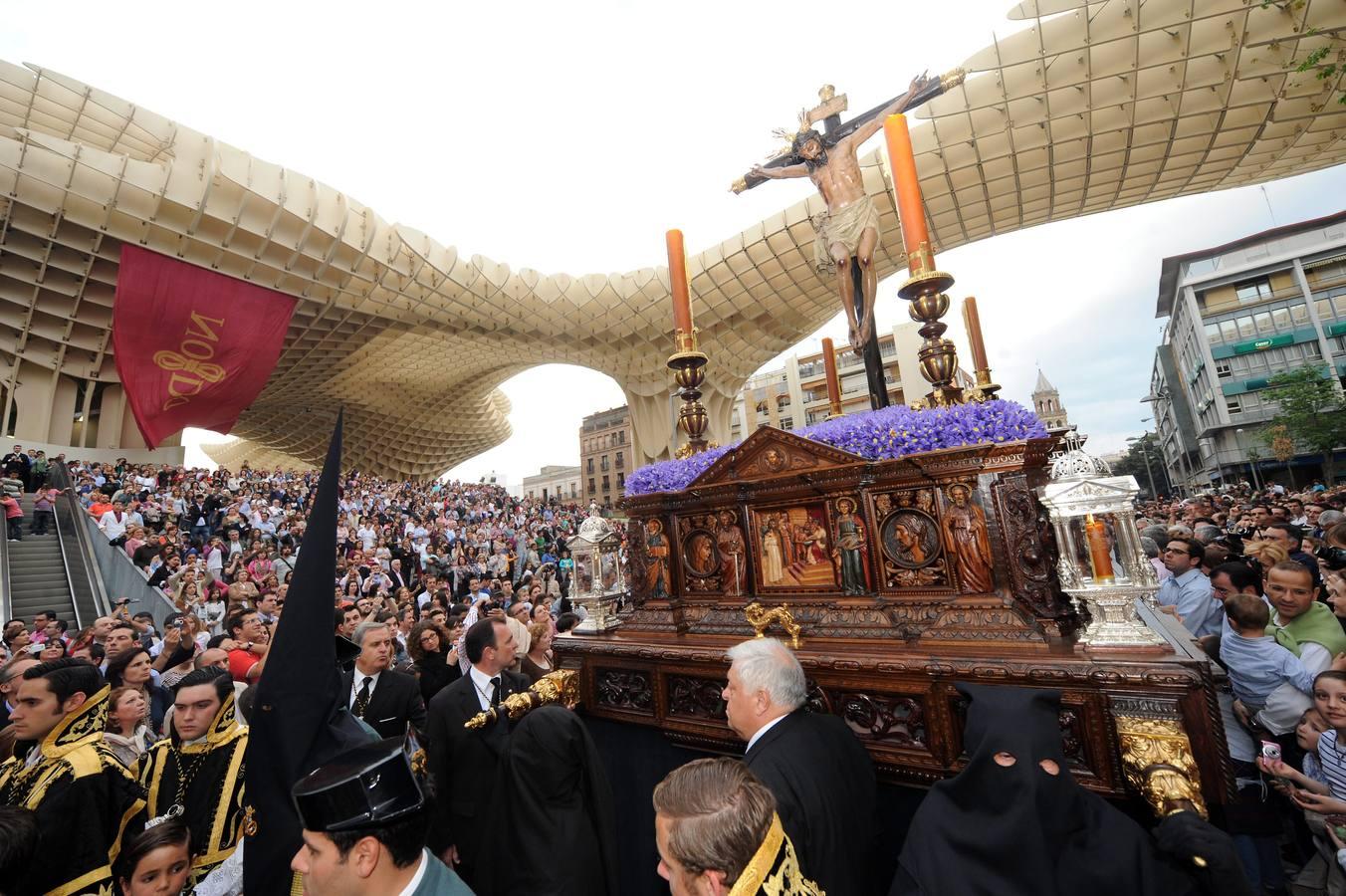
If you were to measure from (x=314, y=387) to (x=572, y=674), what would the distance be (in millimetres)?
29193

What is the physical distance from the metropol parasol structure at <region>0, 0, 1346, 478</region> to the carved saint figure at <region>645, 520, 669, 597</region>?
42.4 ft

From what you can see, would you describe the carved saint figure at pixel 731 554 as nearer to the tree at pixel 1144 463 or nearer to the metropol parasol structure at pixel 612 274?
the metropol parasol structure at pixel 612 274

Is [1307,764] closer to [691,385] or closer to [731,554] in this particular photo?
[731,554]

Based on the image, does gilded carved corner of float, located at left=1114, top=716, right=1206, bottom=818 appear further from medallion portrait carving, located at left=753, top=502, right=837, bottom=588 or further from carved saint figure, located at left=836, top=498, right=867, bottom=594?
medallion portrait carving, located at left=753, top=502, right=837, bottom=588

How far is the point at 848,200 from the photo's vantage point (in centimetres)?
425

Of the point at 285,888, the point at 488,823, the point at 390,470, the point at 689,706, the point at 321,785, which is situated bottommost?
the point at 488,823

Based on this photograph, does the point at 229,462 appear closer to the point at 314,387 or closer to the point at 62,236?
the point at 314,387

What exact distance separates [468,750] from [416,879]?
1.43 m

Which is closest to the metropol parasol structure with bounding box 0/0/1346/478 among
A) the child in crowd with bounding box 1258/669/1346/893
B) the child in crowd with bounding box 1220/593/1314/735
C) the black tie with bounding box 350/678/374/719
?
the child in crowd with bounding box 1220/593/1314/735

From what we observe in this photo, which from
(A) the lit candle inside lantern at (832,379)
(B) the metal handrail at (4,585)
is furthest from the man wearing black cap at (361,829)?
(B) the metal handrail at (4,585)

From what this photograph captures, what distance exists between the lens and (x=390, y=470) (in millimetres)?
38344

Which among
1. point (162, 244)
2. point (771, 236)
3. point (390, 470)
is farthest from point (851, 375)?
point (162, 244)

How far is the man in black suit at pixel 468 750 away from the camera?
2932mm

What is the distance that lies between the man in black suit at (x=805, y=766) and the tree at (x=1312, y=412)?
43672 millimetres
